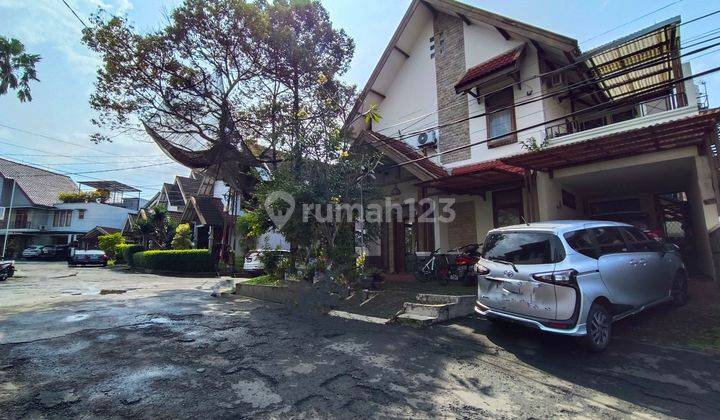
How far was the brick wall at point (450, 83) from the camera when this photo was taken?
1219 cm

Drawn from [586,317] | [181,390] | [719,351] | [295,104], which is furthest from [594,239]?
[295,104]

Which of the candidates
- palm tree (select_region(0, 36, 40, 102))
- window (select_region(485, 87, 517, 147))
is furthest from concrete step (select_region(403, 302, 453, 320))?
palm tree (select_region(0, 36, 40, 102))

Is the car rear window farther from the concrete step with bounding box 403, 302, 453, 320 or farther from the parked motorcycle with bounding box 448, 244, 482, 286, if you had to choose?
the parked motorcycle with bounding box 448, 244, 482, 286

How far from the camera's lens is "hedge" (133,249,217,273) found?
20734 mm

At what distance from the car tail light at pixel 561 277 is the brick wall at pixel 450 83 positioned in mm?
7819

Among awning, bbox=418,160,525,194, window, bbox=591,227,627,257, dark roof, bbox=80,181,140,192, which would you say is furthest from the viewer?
dark roof, bbox=80,181,140,192

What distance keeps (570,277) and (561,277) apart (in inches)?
4.2

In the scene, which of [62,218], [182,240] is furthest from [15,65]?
[62,218]

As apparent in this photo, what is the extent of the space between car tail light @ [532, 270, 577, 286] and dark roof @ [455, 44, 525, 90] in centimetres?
771

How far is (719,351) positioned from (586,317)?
2.06 m

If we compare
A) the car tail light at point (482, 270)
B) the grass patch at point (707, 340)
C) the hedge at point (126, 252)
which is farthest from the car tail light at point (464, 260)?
the hedge at point (126, 252)

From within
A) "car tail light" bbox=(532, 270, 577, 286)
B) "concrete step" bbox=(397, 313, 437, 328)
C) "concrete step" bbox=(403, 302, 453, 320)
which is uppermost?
"car tail light" bbox=(532, 270, 577, 286)

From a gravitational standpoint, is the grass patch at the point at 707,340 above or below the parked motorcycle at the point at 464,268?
below

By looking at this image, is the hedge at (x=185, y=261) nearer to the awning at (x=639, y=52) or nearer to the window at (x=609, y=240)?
the window at (x=609, y=240)
